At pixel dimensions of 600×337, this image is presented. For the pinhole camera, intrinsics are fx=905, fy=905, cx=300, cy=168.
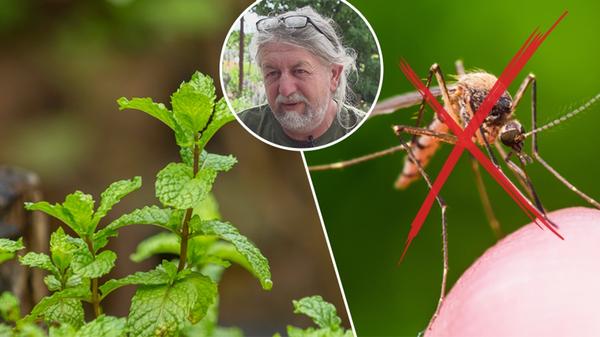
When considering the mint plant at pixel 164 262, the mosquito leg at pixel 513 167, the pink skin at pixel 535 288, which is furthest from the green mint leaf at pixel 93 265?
the mosquito leg at pixel 513 167

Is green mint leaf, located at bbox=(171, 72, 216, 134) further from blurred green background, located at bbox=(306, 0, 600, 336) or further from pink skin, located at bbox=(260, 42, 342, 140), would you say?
blurred green background, located at bbox=(306, 0, 600, 336)

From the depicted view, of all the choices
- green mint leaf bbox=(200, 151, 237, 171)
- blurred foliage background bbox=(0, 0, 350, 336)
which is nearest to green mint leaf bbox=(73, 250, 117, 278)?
green mint leaf bbox=(200, 151, 237, 171)

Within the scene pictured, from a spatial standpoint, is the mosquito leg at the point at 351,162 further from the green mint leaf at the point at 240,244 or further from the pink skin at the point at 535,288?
the green mint leaf at the point at 240,244

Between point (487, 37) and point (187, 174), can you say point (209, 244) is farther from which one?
point (487, 37)

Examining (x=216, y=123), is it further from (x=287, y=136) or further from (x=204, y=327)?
(x=204, y=327)

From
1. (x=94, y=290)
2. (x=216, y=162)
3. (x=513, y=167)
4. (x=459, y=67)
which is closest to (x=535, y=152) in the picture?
(x=513, y=167)

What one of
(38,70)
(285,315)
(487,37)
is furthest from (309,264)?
(487,37)
